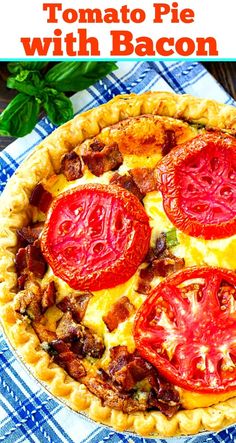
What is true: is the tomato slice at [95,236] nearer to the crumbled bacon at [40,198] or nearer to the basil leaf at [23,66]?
the crumbled bacon at [40,198]

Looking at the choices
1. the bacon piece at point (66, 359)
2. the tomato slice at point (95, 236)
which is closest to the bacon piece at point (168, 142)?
the tomato slice at point (95, 236)

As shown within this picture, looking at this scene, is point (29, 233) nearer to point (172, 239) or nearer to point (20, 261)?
point (20, 261)

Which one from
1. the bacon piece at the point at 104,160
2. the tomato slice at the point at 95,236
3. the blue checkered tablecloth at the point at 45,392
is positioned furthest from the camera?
the blue checkered tablecloth at the point at 45,392

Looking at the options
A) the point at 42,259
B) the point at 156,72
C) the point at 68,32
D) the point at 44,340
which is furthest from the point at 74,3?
the point at 44,340

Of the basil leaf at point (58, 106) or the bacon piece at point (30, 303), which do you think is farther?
the basil leaf at point (58, 106)

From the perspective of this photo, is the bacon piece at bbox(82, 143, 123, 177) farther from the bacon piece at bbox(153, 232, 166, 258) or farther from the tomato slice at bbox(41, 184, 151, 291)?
the bacon piece at bbox(153, 232, 166, 258)

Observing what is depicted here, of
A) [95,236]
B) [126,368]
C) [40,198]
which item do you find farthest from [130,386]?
[40,198]
